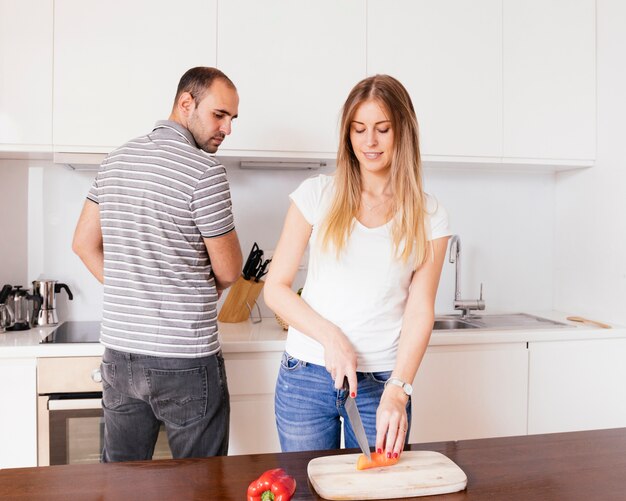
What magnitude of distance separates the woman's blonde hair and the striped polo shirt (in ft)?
1.08

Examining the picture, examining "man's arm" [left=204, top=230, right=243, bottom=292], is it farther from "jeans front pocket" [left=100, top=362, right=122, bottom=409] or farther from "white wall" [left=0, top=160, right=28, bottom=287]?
"white wall" [left=0, top=160, right=28, bottom=287]

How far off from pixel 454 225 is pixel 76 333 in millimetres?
1633

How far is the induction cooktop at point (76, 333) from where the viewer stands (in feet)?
6.72

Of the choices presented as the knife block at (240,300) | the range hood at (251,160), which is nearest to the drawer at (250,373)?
the knife block at (240,300)

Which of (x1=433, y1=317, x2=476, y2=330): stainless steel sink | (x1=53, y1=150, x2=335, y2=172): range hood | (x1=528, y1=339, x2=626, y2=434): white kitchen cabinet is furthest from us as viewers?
(x1=433, y1=317, x2=476, y2=330): stainless steel sink

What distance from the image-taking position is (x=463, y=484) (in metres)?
1.01

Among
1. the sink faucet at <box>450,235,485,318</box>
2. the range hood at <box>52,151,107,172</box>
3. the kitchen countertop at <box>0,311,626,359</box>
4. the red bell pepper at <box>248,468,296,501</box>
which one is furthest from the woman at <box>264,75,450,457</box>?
the sink faucet at <box>450,235,485,318</box>

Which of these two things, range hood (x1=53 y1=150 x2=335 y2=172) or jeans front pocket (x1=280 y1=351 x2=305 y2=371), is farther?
range hood (x1=53 y1=150 x2=335 y2=172)

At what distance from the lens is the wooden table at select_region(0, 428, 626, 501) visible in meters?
0.98

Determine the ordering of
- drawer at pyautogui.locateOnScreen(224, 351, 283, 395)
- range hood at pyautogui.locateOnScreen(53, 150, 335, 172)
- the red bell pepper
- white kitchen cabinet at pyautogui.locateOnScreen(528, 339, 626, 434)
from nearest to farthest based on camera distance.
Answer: the red bell pepper, drawer at pyautogui.locateOnScreen(224, 351, 283, 395), range hood at pyautogui.locateOnScreen(53, 150, 335, 172), white kitchen cabinet at pyautogui.locateOnScreen(528, 339, 626, 434)

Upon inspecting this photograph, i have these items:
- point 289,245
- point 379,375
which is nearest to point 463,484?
point 379,375

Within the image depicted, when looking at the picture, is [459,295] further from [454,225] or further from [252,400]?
[252,400]

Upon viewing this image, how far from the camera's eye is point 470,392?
2.20 metres

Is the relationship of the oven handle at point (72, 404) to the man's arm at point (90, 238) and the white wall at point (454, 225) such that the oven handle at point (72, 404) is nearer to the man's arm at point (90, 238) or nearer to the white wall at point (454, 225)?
the man's arm at point (90, 238)
